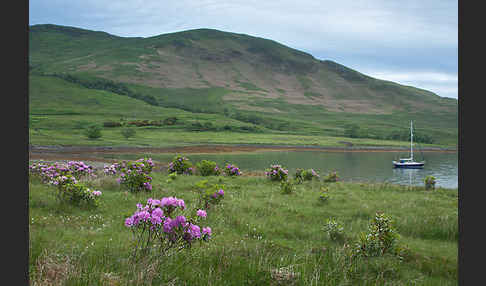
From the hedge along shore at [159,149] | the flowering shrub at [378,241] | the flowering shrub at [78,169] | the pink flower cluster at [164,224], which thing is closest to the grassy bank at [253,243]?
the flowering shrub at [378,241]

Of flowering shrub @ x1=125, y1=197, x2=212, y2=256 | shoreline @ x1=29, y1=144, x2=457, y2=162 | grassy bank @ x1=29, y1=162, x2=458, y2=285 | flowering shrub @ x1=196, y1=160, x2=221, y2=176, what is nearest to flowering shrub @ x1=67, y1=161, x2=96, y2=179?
grassy bank @ x1=29, y1=162, x2=458, y2=285

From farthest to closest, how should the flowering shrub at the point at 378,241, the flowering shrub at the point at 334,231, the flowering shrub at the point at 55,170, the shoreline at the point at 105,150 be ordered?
the shoreline at the point at 105,150 < the flowering shrub at the point at 55,170 < the flowering shrub at the point at 334,231 < the flowering shrub at the point at 378,241

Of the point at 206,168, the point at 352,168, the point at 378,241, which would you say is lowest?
the point at 352,168

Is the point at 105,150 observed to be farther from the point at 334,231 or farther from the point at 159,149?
the point at 334,231

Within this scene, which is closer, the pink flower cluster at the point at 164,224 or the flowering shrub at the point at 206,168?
the pink flower cluster at the point at 164,224

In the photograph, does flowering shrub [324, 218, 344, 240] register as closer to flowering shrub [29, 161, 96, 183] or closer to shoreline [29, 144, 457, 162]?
flowering shrub [29, 161, 96, 183]

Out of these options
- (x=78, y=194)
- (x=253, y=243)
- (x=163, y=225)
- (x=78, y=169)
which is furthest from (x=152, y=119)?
(x=163, y=225)

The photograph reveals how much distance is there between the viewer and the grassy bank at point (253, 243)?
198 inches

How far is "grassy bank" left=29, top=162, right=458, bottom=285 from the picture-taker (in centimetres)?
502

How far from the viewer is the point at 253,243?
26.8 ft

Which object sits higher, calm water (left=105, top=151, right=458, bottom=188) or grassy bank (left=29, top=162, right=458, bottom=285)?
grassy bank (left=29, top=162, right=458, bottom=285)

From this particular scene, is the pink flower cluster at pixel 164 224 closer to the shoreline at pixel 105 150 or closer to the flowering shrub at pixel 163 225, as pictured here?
the flowering shrub at pixel 163 225

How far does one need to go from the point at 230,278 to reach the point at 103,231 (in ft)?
15.9

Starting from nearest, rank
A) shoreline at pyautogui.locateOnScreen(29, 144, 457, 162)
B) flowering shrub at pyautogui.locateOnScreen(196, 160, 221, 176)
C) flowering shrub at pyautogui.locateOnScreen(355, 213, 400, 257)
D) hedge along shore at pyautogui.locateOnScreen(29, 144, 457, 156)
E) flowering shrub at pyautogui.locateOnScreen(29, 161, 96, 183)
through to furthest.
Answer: flowering shrub at pyautogui.locateOnScreen(355, 213, 400, 257)
flowering shrub at pyautogui.locateOnScreen(29, 161, 96, 183)
flowering shrub at pyautogui.locateOnScreen(196, 160, 221, 176)
shoreline at pyautogui.locateOnScreen(29, 144, 457, 162)
hedge along shore at pyautogui.locateOnScreen(29, 144, 457, 156)
